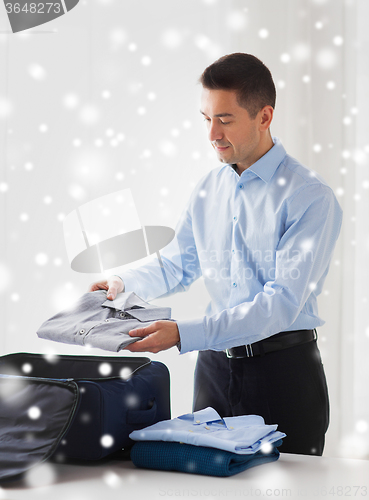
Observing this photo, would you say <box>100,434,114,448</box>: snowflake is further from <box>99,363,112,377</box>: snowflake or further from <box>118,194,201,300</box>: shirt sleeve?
→ <box>118,194,201,300</box>: shirt sleeve

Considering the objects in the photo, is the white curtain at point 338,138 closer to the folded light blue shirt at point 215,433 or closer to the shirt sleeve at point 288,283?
the shirt sleeve at point 288,283

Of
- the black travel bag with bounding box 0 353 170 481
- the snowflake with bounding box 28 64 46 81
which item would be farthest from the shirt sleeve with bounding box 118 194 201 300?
the snowflake with bounding box 28 64 46 81

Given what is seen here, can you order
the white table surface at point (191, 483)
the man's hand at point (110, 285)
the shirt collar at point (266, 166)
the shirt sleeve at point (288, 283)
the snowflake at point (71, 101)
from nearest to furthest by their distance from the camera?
1. the white table surface at point (191, 483)
2. the shirt sleeve at point (288, 283)
3. the man's hand at point (110, 285)
4. the shirt collar at point (266, 166)
5. the snowflake at point (71, 101)

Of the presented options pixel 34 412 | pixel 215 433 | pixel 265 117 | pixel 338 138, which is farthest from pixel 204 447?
pixel 338 138

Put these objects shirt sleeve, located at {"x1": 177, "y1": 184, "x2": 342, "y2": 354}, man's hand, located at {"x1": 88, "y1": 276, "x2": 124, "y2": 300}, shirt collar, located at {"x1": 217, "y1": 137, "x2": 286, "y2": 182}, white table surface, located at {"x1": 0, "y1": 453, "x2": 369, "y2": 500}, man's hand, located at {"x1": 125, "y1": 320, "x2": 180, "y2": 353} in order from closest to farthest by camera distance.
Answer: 1. white table surface, located at {"x1": 0, "y1": 453, "x2": 369, "y2": 500}
2. man's hand, located at {"x1": 125, "y1": 320, "x2": 180, "y2": 353}
3. shirt sleeve, located at {"x1": 177, "y1": 184, "x2": 342, "y2": 354}
4. man's hand, located at {"x1": 88, "y1": 276, "x2": 124, "y2": 300}
5. shirt collar, located at {"x1": 217, "y1": 137, "x2": 286, "y2": 182}

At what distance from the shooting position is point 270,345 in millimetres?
1293

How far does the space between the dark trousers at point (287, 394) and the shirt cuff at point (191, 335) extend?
25 cm

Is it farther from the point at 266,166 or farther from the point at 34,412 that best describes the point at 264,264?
the point at 34,412

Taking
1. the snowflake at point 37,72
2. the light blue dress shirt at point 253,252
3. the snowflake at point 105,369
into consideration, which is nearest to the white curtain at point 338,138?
the light blue dress shirt at point 253,252

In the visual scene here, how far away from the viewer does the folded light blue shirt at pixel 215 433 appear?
35.5 inches

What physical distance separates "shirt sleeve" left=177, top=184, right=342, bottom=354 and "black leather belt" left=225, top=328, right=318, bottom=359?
108mm

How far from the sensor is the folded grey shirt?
40.4 inches

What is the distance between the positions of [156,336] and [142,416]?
0.16 metres

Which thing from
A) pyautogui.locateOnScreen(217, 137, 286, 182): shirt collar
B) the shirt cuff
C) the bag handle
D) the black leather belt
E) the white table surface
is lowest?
the white table surface
